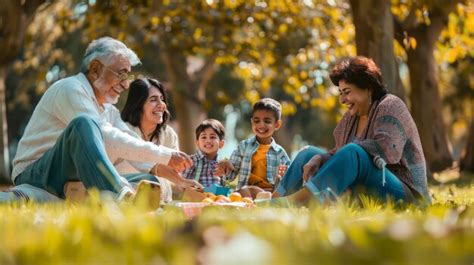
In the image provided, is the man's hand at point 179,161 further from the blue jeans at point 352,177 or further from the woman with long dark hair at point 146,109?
the woman with long dark hair at point 146,109

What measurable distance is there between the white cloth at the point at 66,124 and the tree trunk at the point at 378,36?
19.5 feet

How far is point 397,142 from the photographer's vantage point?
637cm

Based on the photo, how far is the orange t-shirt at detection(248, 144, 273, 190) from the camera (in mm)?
8491

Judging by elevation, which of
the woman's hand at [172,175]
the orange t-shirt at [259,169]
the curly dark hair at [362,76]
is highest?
the curly dark hair at [362,76]

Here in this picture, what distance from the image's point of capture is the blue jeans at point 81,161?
541 cm

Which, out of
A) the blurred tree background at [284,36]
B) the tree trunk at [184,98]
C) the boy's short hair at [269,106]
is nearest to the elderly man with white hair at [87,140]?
the boy's short hair at [269,106]

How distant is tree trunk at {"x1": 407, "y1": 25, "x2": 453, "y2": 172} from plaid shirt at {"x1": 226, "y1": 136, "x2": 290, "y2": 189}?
8.94m

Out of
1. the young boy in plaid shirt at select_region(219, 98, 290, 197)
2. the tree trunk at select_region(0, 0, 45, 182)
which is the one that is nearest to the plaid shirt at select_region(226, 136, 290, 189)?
the young boy in plaid shirt at select_region(219, 98, 290, 197)

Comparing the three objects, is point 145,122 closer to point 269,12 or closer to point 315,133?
point 269,12

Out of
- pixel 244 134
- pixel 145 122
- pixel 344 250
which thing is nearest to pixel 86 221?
pixel 344 250

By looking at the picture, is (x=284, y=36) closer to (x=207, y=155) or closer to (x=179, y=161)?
(x=207, y=155)

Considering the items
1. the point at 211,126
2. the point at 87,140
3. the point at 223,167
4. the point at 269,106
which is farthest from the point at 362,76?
the point at 211,126

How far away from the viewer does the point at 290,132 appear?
5472 cm

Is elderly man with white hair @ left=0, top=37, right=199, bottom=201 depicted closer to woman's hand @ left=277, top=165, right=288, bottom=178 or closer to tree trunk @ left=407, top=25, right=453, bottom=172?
woman's hand @ left=277, top=165, right=288, bottom=178
